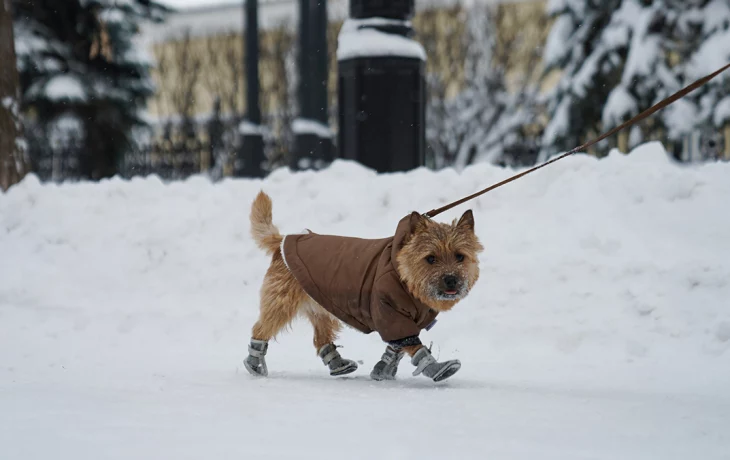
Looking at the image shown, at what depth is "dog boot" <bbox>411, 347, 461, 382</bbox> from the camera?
4703 millimetres

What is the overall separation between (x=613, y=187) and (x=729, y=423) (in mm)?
4098

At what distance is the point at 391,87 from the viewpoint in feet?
30.3

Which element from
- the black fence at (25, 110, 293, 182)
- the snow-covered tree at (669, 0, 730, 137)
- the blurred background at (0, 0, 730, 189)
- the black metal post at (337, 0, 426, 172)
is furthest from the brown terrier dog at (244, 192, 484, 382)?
the snow-covered tree at (669, 0, 730, 137)

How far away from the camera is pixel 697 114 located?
45.7 feet

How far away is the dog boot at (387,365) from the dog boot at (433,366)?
311 millimetres

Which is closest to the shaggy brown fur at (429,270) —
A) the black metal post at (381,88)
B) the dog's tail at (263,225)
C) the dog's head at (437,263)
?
the dog's head at (437,263)

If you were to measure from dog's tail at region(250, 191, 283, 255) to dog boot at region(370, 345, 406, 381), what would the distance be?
1.00m

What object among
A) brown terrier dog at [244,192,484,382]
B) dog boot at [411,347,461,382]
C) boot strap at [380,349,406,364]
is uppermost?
brown terrier dog at [244,192,484,382]

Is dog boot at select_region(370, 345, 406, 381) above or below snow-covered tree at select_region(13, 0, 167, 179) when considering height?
below

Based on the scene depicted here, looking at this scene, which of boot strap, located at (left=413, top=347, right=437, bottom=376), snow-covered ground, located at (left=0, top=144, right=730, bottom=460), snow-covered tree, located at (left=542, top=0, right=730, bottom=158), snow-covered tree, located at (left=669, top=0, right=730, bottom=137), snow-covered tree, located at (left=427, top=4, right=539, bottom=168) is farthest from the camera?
snow-covered tree, located at (left=427, top=4, right=539, bottom=168)

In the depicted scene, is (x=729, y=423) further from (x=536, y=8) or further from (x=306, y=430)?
(x=536, y=8)

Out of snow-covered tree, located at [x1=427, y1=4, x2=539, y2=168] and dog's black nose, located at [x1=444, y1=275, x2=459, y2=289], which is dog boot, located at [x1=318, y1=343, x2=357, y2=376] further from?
snow-covered tree, located at [x1=427, y1=4, x2=539, y2=168]

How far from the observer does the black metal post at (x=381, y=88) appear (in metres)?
9.24

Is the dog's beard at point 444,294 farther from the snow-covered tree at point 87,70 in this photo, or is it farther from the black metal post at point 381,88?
the snow-covered tree at point 87,70
